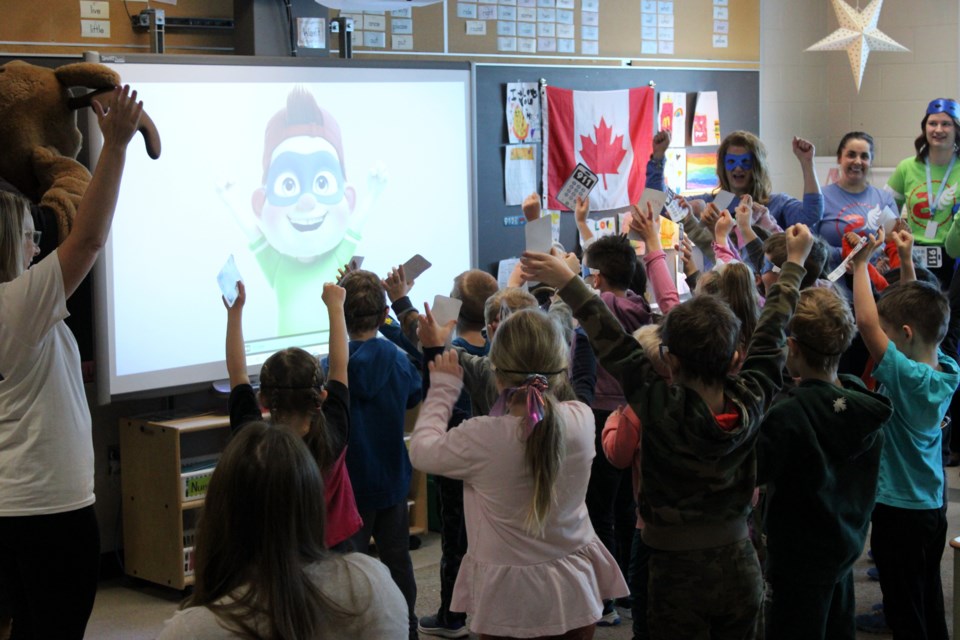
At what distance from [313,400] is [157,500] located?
1.83 m

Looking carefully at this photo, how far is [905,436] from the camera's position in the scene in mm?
3104

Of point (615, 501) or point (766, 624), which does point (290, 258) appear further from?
point (766, 624)

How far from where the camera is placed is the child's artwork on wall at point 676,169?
6.55m

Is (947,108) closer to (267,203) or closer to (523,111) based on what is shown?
(523,111)

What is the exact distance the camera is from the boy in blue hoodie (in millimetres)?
3211

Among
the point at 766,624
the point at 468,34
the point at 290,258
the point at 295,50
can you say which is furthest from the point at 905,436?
the point at 468,34

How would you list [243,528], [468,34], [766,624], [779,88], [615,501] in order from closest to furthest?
[243,528] → [766,624] → [615,501] → [468,34] → [779,88]

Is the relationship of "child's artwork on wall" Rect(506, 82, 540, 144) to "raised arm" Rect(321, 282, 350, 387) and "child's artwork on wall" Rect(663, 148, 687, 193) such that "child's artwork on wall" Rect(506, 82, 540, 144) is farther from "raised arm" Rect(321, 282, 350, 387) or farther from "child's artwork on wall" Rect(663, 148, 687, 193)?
"raised arm" Rect(321, 282, 350, 387)

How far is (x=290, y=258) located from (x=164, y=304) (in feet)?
2.04

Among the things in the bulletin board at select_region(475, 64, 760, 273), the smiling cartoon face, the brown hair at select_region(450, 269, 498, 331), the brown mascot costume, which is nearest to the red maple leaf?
the bulletin board at select_region(475, 64, 760, 273)

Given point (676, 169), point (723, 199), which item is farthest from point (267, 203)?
point (676, 169)

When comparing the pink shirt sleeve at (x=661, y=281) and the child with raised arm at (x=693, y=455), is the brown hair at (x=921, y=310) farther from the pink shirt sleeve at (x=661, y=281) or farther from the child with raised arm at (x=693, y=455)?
the child with raised arm at (x=693, y=455)

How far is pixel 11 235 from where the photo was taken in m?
2.35

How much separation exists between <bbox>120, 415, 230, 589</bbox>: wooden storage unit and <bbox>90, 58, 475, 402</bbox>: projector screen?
191mm
